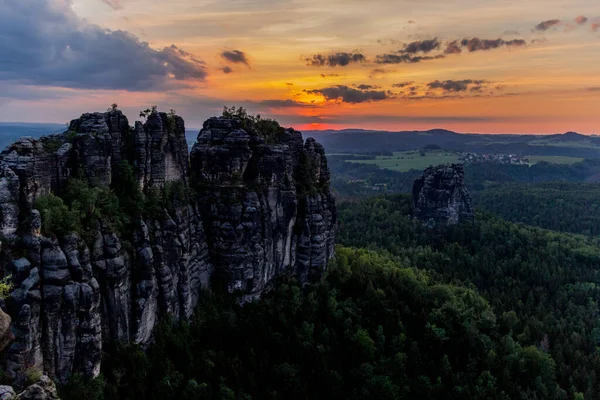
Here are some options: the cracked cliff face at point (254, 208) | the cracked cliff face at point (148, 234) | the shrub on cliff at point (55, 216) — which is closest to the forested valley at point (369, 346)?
the cracked cliff face at point (148, 234)

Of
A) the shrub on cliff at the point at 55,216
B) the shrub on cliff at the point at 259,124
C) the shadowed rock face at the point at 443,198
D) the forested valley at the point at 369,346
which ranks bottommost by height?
the forested valley at the point at 369,346

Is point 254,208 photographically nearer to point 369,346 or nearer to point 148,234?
point 148,234

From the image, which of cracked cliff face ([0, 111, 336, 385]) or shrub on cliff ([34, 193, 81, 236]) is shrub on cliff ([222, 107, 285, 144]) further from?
shrub on cliff ([34, 193, 81, 236])

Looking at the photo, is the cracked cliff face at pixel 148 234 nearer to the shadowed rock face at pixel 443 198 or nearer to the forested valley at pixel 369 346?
the forested valley at pixel 369 346

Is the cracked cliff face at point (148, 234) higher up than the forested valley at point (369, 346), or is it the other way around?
the cracked cliff face at point (148, 234)

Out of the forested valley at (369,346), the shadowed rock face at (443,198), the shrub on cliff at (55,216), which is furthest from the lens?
the shadowed rock face at (443,198)

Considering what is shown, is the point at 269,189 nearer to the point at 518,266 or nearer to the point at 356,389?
the point at 356,389

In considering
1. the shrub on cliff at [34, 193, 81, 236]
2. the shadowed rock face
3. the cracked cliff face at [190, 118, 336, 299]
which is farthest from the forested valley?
the shadowed rock face
